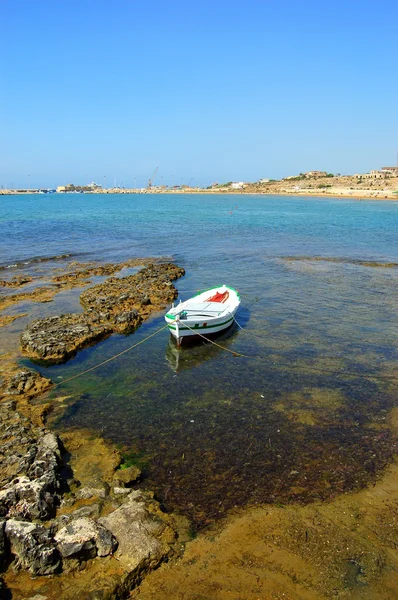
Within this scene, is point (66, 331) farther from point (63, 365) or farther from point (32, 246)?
Result: point (32, 246)

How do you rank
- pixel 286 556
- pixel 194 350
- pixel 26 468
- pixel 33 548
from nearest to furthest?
1. pixel 33 548
2. pixel 286 556
3. pixel 26 468
4. pixel 194 350

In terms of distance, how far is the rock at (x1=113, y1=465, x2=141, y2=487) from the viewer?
29.2 feet

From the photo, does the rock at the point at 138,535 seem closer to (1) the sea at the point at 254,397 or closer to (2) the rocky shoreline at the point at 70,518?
(2) the rocky shoreline at the point at 70,518

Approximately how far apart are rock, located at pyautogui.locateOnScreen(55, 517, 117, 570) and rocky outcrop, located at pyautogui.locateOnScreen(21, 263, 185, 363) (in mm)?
8566

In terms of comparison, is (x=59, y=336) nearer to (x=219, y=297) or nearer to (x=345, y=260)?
(x=219, y=297)

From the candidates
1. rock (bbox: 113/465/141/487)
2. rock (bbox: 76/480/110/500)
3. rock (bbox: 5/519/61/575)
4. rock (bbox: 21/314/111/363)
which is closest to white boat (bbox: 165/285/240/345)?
rock (bbox: 21/314/111/363)

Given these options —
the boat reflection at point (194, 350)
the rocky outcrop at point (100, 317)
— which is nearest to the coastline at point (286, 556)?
the boat reflection at point (194, 350)

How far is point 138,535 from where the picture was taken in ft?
24.1

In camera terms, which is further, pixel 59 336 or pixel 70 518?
pixel 59 336

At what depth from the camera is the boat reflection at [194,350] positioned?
50.3 ft

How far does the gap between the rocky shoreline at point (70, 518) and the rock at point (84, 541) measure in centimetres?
1

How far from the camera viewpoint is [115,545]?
7113 millimetres

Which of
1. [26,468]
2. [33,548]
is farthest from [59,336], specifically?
[33,548]

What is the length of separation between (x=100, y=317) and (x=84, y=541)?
12.7 metres
